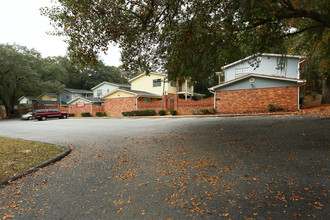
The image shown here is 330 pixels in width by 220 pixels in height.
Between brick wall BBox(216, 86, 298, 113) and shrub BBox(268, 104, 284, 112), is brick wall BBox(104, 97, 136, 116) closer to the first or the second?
brick wall BBox(216, 86, 298, 113)

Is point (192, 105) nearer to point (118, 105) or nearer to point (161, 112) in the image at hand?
point (161, 112)

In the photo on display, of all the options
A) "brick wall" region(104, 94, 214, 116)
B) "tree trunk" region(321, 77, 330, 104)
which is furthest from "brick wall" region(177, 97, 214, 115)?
"tree trunk" region(321, 77, 330, 104)

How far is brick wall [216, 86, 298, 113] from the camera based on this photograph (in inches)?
572

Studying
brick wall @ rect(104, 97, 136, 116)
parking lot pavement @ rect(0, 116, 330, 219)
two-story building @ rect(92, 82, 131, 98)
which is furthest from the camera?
two-story building @ rect(92, 82, 131, 98)

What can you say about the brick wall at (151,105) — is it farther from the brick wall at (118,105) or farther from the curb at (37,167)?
the curb at (37,167)

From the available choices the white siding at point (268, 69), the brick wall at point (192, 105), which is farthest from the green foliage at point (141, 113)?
the white siding at point (268, 69)

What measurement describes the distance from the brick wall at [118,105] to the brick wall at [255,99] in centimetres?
1285

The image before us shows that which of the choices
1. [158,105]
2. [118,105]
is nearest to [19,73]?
[118,105]

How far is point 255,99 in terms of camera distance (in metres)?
15.9

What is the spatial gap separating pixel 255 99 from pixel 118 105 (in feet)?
62.7

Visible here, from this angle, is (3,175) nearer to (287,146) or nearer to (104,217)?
(104,217)

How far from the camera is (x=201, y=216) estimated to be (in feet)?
7.72

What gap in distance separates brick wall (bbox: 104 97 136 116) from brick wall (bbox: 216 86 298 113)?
506 inches

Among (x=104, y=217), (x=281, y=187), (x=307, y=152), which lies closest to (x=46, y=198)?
(x=104, y=217)
